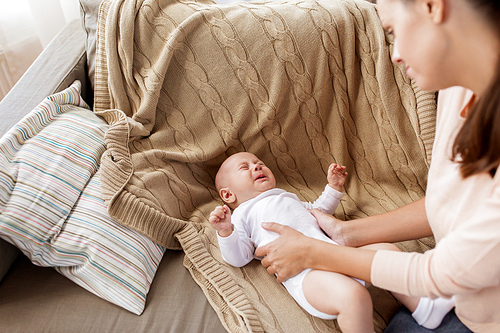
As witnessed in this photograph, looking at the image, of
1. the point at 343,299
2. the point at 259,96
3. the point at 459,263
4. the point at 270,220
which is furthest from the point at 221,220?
the point at 459,263

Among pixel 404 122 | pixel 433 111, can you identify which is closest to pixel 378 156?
pixel 404 122

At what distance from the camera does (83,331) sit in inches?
41.5

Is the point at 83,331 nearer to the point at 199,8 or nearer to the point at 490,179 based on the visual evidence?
the point at 490,179

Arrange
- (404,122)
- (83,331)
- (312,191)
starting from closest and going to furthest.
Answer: (83,331) < (404,122) < (312,191)

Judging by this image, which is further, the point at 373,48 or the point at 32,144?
the point at 373,48

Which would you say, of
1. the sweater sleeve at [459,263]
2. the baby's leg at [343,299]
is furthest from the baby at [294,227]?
the sweater sleeve at [459,263]

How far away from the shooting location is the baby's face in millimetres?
1374

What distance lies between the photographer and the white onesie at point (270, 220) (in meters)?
1.14

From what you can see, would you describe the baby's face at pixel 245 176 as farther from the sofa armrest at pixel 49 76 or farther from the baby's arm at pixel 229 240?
the sofa armrest at pixel 49 76

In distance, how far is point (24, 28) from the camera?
2299mm

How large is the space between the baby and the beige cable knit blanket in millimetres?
112

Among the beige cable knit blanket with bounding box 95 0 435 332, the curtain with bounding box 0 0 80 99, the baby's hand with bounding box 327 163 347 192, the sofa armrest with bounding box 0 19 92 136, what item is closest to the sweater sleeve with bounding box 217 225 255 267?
the beige cable knit blanket with bounding box 95 0 435 332

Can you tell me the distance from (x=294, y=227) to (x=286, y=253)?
172 mm

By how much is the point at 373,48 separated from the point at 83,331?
1351 mm
